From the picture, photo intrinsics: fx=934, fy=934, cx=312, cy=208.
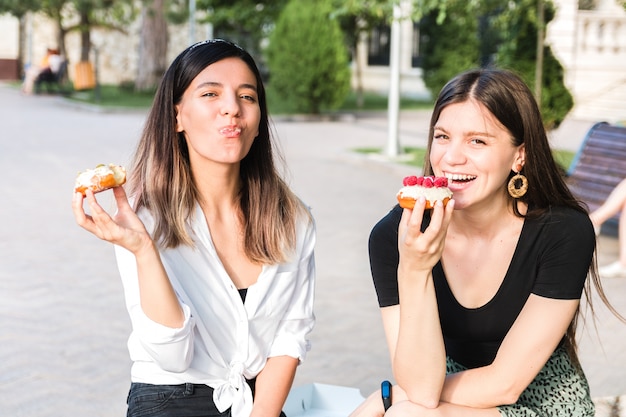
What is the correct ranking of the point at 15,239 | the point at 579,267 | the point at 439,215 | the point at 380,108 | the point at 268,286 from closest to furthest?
the point at 439,215, the point at 579,267, the point at 268,286, the point at 15,239, the point at 380,108

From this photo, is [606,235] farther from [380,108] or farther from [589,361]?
[380,108]

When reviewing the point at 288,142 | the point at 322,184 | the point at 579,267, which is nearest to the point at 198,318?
the point at 579,267

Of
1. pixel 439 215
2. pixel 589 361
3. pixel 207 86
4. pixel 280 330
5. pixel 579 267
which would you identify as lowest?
pixel 589 361

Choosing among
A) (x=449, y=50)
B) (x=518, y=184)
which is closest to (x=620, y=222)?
(x=518, y=184)

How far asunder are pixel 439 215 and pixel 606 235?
6.71 meters

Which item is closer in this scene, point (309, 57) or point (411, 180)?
point (411, 180)

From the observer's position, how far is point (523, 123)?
9.66 feet

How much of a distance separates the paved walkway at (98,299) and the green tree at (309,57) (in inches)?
269

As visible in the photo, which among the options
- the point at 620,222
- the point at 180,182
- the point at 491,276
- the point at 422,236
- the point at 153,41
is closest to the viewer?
the point at 422,236

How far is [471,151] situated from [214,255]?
0.91 meters

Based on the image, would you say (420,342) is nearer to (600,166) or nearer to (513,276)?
(513,276)

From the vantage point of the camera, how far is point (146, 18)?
86.9 feet

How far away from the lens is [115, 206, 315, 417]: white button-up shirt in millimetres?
3029

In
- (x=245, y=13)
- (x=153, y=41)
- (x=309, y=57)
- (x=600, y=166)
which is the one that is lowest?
(x=600, y=166)
